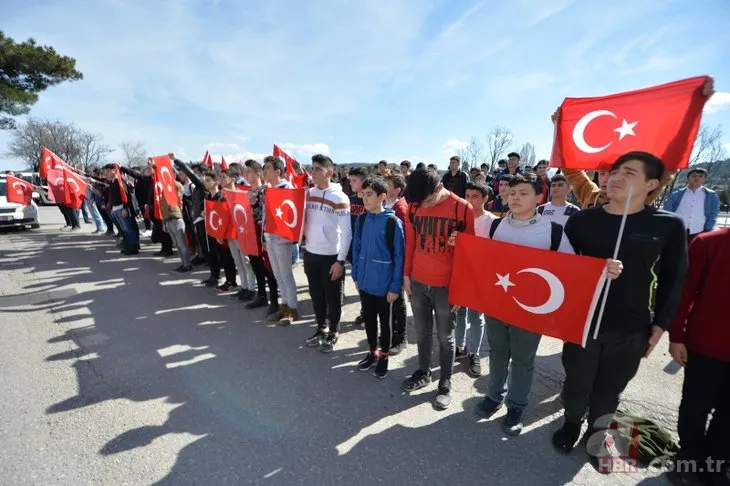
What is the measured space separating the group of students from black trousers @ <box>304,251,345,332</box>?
0.05ft

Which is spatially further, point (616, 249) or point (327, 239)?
point (327, 239)

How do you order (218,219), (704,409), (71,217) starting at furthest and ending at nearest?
1. (71,217)
2. (218,219)
3. (704,409)

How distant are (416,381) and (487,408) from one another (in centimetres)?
69

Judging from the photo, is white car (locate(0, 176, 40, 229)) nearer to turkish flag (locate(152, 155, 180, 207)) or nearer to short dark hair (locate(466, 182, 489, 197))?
turkish flag (locate(152, 155, 180, 207))

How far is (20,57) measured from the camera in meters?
12.0

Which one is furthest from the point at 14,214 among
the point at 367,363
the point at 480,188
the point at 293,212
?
the point at 480,188

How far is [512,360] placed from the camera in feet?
9.34

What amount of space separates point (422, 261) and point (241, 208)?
3.45 metres

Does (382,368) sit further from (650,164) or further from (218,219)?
(218,219)

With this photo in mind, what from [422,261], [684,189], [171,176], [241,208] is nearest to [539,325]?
[422,261]

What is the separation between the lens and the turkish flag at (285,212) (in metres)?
4.33

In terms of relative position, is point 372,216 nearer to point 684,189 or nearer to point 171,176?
point 171,176

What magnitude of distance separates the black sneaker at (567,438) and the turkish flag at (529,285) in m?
0.78

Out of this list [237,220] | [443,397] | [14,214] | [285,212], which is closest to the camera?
[443,397]
